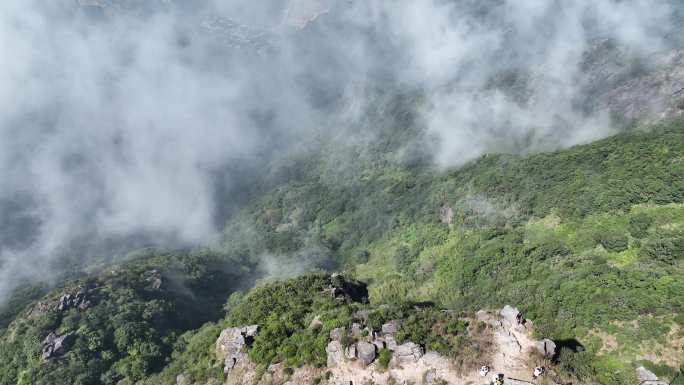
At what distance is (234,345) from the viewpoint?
71938 mm

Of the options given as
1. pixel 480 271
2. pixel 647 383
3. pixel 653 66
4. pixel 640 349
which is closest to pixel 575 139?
pixel 653 66

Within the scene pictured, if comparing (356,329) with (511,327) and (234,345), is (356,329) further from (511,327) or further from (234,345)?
(234,345)

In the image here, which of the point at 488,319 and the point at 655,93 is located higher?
the point at 655,93

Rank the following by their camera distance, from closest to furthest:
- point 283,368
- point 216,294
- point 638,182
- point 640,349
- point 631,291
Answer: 1. point 283,368
2. point 640,349
3. point 631,291
4. point 638,182
5. point 216,294

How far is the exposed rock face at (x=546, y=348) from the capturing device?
168 feet

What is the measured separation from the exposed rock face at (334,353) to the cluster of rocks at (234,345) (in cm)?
1533

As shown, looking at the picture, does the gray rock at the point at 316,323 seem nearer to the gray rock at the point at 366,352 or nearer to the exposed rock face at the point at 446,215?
the gray rock at the point at 366,352

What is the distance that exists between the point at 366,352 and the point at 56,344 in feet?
331

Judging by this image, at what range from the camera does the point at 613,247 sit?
10794 centimetres

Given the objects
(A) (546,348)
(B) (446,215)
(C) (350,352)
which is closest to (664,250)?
(A) (546,348)

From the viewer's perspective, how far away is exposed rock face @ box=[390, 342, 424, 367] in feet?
178

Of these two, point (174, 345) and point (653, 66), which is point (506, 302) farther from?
point (653, 66)

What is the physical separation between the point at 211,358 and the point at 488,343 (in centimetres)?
4581

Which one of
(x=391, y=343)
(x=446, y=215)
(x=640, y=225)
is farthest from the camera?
(x=446, y=215)
